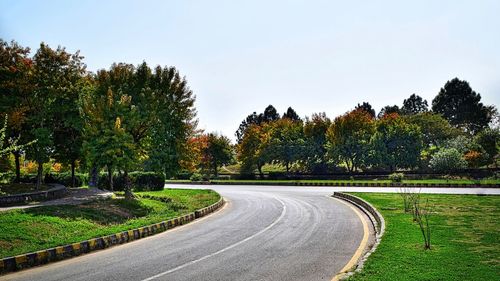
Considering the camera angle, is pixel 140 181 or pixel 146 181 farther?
pixel 146 181

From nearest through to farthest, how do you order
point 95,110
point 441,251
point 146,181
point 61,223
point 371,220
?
point 441,251 < point 61,223 < point 371,220 < point 95,110 < point 146,181

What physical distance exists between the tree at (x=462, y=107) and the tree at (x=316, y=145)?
124 ft

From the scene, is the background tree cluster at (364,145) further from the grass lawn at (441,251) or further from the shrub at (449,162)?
the grass lawn at (441,251)

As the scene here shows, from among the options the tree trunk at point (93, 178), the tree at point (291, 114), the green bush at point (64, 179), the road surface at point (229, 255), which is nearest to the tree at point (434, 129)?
the tree at point (291, 114)

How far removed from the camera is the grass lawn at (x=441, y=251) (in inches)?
281

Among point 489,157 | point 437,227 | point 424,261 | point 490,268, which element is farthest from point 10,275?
point 489,157

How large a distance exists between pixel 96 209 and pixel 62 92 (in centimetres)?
1086

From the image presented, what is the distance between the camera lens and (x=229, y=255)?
32.7ft

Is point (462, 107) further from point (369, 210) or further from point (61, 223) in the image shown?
point (61, 223)

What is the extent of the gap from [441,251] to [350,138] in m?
48.4

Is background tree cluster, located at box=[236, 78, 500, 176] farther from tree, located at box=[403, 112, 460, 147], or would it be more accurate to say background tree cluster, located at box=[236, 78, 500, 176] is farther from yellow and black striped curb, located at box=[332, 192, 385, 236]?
yellow and black striped curb, located at box=[332, 192, 385, 236]

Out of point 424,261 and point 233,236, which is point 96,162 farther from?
point 424,261

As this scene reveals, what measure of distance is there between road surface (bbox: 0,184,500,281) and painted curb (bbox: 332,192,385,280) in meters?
0.45

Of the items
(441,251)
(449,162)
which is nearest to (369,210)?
(441,251)
